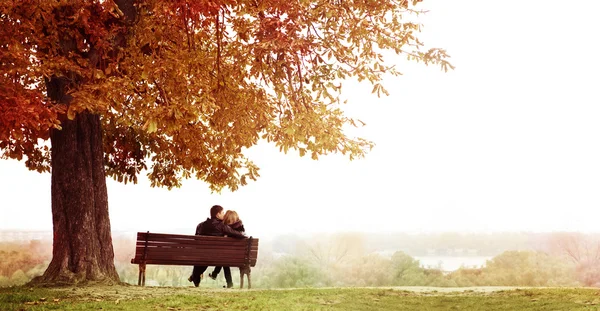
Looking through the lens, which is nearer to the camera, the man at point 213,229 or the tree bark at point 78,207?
the tree bark at point 78,207

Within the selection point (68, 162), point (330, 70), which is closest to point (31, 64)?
point (68, 162)

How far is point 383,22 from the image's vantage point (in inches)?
529

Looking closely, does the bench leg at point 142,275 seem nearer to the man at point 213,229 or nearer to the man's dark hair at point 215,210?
the man at point 213,229

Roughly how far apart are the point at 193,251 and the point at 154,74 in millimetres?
3720

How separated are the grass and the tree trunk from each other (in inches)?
40.7

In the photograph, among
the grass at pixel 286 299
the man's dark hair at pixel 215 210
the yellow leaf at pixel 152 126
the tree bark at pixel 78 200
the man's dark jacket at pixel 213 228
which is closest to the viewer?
the grass at pixel 286 299

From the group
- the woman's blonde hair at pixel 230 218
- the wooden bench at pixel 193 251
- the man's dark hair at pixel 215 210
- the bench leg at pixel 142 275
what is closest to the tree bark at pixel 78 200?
the bench leg at pixel 142 275

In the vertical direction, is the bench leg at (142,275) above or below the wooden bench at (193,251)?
below

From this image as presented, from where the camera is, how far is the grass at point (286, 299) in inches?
404

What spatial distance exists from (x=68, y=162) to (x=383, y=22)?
6.91 meters

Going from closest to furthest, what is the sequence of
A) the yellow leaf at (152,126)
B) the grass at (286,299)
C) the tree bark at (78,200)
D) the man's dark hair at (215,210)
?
the grass at (286,299) < the yellow leaf at (152,126) < the tree bark at (78,200) < the man's dark hair at (215,210)

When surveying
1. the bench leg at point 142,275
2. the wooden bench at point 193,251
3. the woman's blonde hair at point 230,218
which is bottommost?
the bench leg at point 142,275

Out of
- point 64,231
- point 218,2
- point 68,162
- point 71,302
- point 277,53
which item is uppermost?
point 218,2

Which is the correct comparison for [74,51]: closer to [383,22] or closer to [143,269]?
[143,269]
